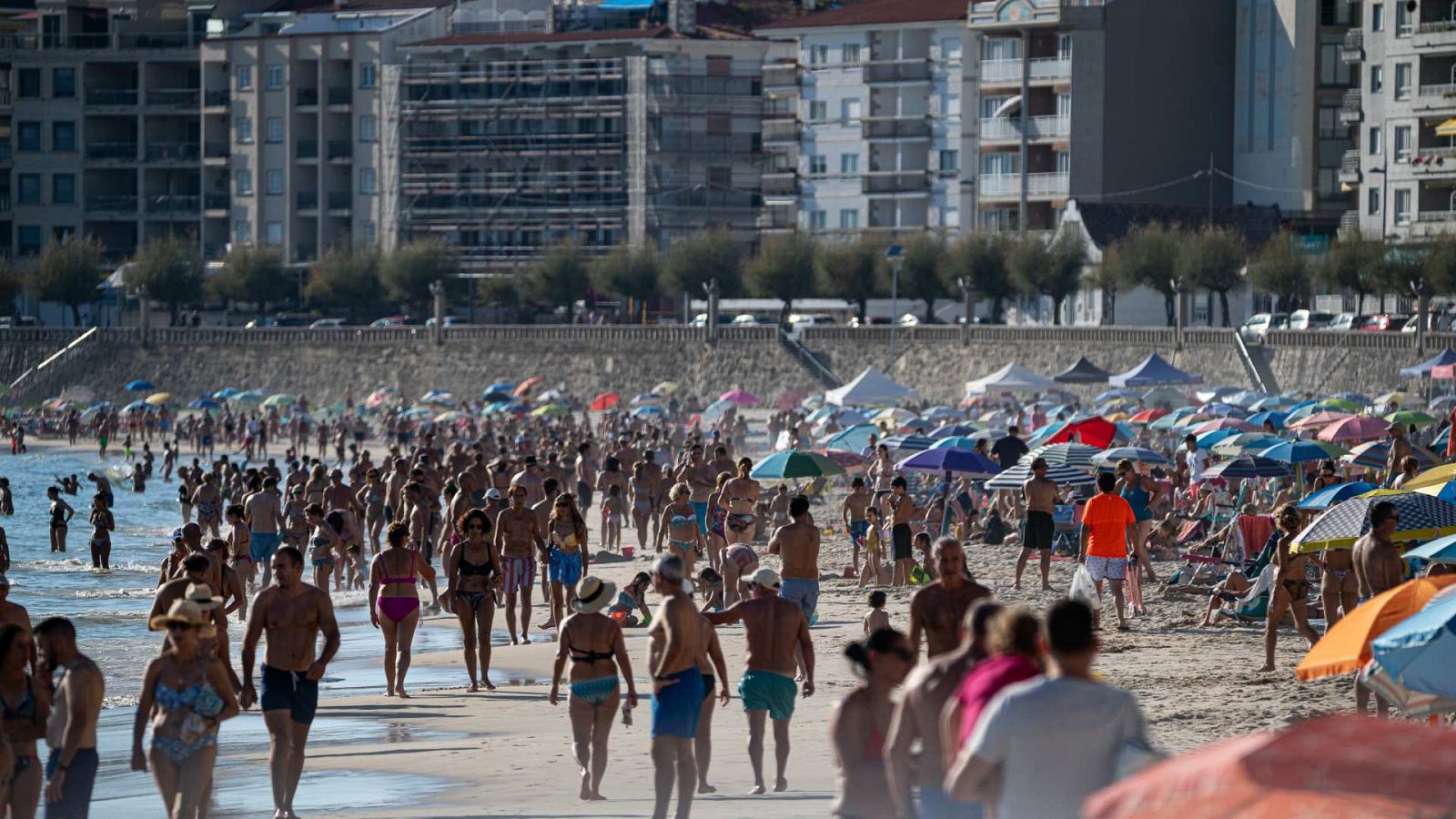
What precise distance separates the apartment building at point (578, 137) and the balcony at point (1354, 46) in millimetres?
23921

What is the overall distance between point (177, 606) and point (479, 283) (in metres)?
68.0

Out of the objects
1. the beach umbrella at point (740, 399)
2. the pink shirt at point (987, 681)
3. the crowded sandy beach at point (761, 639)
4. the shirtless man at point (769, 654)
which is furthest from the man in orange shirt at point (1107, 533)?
the beach umbrella at point (740, 399)

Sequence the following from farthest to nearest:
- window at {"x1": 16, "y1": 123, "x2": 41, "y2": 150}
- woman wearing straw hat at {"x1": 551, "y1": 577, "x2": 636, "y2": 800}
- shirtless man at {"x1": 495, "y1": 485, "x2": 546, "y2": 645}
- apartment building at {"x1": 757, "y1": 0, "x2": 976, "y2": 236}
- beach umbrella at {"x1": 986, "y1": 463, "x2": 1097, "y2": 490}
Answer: window at {"x1": 16, "y1": 123, "x2": 41, "y2": 150} → apartment building at {"x1": 757, "y1": 0, "x2": 976, "y2": 236} → beach umbrella at {"x1": 986, "y1": 463, "x2": 1097, "y2": 490} → shirtless man at {"x1": 495, "y1": 485, "x2": 546, "y2": 645} → woman wearing straw hat at {"x1": 551, "y1": 577, "x2": 636, "y2": 800}

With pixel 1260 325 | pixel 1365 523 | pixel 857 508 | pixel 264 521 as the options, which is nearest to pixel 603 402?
pixel 1260 325

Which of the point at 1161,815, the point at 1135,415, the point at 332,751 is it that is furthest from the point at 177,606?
the point at 1135,415

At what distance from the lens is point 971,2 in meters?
71.1

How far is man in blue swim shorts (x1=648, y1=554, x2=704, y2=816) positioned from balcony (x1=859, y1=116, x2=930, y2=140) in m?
65.8

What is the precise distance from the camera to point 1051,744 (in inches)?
240

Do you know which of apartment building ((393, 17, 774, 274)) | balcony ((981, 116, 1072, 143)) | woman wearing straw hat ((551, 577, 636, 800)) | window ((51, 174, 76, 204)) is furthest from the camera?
window ((51, 174, 76, 204))

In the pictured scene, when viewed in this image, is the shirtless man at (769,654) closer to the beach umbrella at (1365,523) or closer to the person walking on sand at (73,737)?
the person walking on sand at (73,737)

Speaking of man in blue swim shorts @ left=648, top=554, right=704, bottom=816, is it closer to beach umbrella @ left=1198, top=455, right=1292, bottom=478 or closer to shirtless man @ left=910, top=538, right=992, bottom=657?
shirtless man @ left=910, top=538, right=992, bottom=657

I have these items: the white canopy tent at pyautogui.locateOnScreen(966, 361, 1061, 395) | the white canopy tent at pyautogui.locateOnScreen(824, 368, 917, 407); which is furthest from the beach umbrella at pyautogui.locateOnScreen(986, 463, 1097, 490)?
the white canopy tent at pyautogui.locateOnScreen(966, 361, 1061, 395)

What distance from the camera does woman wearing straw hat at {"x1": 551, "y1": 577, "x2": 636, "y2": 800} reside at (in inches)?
409

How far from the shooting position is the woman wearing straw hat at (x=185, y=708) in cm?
896
